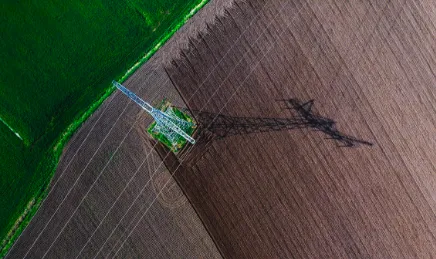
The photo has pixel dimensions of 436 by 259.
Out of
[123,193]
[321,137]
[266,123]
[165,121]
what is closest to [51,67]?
[165,121]

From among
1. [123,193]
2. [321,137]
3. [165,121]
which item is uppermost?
[165,121]

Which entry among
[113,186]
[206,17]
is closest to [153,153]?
[113,186]

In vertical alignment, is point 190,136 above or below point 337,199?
above

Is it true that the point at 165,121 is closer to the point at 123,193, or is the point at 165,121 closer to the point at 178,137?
the point at 178,137

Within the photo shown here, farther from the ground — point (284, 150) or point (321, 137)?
point (284, 150)

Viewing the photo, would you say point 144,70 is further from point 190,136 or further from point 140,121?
point 190,136

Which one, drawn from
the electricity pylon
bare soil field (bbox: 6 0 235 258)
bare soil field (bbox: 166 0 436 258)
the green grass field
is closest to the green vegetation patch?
the electricity pylon

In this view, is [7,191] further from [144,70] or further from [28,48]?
[144,70]

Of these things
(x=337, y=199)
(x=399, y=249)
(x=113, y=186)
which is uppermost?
(x=113, y=186)
